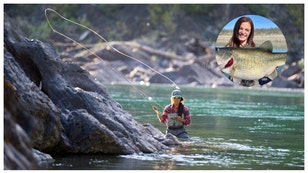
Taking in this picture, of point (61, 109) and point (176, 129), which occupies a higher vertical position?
point (61, 109)

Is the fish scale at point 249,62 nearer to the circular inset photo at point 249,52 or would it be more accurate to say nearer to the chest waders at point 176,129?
the circular inset photo at point 249,52

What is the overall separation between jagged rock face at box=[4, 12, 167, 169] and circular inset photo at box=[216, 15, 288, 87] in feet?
7.11

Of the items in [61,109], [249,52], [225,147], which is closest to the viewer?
[61,109]

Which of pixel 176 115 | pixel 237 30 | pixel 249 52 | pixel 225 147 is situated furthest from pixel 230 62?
pixel 176 115

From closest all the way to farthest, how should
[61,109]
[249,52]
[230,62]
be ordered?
[61,109] → [249,52] → [230,62]

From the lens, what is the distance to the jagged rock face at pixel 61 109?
565 inches

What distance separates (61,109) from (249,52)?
3842 millimetres

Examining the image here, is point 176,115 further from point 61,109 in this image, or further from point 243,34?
point 61,109

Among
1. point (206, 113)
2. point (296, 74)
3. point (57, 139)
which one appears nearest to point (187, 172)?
point (57, 139)

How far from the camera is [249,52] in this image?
16.8 m

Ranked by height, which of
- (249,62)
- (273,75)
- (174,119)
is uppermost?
(249,62)

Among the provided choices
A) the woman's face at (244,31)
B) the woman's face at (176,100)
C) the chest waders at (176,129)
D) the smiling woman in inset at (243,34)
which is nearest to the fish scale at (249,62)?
the smiling woman in inset at (243,34)

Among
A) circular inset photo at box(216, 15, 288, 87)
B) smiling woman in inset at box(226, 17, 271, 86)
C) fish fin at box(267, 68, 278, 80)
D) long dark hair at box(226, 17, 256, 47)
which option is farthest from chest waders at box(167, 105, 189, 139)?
long dark hair at box(226, 17, 256, 47)

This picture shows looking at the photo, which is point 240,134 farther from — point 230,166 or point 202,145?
point 230,166
